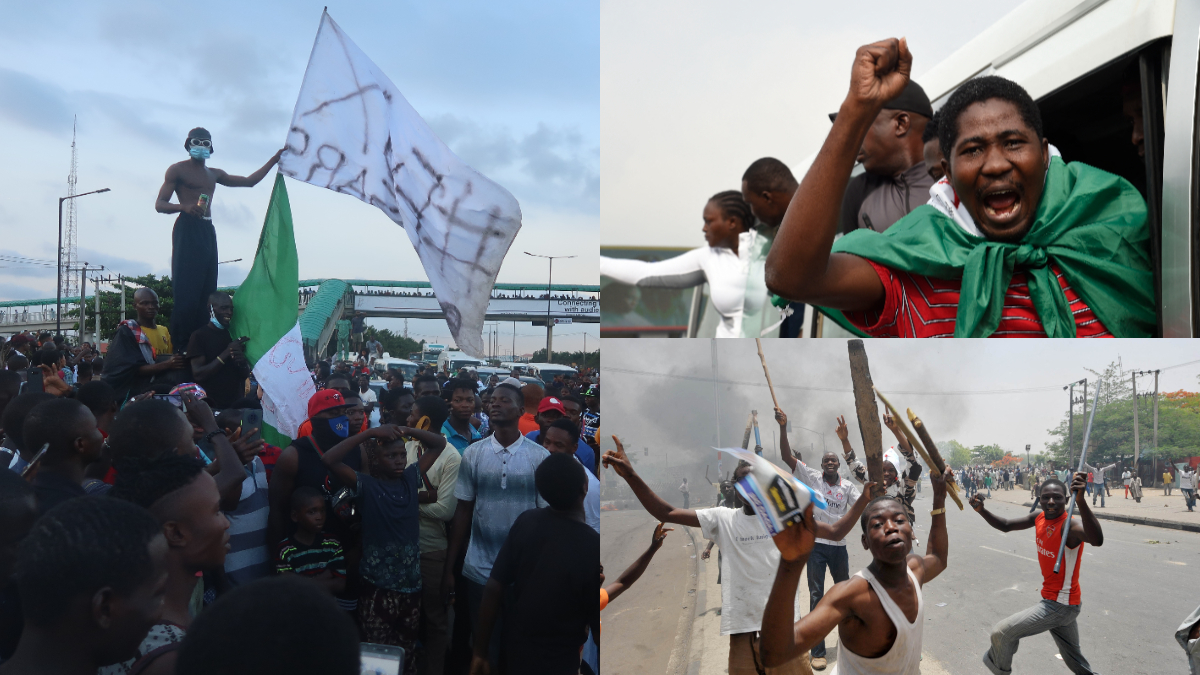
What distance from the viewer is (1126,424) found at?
168 cm

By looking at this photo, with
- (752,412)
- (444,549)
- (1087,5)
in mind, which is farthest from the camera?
(444,549)

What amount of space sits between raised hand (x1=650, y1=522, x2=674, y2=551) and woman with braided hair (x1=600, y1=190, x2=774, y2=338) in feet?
1.85

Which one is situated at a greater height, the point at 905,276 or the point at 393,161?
the point at 393,161

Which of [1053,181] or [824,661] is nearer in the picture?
[1053,181]

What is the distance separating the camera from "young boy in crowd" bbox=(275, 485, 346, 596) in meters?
3.18

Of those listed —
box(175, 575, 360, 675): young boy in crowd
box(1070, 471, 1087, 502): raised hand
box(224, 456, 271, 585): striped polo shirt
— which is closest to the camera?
box(175, 575, 360, 675): young boy in crowd

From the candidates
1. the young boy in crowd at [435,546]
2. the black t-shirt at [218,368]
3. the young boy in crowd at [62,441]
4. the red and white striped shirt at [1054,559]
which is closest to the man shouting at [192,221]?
the black t-shirt at [218,368]

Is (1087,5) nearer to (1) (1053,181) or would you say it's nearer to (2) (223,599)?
(1) (1053,181)

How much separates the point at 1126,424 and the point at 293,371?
3.22 metres

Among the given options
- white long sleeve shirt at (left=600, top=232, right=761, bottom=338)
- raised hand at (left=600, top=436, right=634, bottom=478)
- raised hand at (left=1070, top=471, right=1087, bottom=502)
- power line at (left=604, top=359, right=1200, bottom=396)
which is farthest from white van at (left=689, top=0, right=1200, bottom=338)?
raised hand at (left=600, top=436, right=634, bottom=478)

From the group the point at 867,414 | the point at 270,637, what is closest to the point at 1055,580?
the point at 867,414

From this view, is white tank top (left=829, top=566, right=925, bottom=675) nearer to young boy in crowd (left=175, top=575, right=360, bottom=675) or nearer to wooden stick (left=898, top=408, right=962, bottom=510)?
wooden stick (left=898, top=408, right=962, bottom=510)

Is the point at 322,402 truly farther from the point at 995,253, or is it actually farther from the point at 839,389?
the point at 995,253

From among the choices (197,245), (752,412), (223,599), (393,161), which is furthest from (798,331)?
(197,245)
